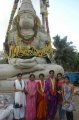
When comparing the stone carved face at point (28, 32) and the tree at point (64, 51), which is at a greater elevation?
the tree at point (64, 51)

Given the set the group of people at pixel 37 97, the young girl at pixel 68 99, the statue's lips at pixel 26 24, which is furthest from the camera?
the statue's lips at pixel 26 24

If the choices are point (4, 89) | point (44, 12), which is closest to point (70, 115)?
point (4, 89)

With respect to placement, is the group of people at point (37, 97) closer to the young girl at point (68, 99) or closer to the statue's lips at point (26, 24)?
the young girl at point (68, 99)

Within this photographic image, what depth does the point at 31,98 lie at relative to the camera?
6395 millimetres

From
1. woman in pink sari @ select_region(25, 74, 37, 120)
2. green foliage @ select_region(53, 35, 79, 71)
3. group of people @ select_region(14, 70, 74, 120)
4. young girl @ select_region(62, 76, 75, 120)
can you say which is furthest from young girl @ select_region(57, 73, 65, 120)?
green foliage @ select_region(53, 35, 79, 71)

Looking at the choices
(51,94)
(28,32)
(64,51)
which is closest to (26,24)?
(28,32)

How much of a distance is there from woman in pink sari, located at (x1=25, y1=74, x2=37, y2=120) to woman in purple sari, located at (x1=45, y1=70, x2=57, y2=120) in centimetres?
29

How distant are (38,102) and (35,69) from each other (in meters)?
2.39

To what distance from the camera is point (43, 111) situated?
6371 millimetres

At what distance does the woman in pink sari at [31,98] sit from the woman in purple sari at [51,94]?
292 millimetres

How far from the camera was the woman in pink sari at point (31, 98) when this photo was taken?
6.33 m

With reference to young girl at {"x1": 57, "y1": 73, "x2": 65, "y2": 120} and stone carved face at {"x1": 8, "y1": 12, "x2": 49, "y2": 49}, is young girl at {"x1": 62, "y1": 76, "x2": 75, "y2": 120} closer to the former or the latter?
young girl at {"x1": 57, "y1": 73, "x2": 65, "y2": 120}

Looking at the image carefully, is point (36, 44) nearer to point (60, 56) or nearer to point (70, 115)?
point (70, 115)

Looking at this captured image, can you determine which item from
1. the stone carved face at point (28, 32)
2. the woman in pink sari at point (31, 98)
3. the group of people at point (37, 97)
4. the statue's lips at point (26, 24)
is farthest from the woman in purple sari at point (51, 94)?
the statue's lips at point (26, 24)
